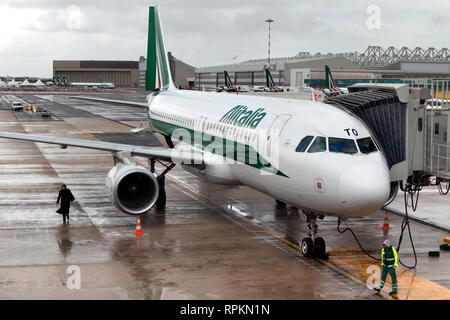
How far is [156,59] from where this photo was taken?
36.3m

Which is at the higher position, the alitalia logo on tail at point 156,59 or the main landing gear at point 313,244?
the alitalia logo on tail at point 156,59

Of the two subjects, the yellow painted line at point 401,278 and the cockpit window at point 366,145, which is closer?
the yellow painted line at point 401,278

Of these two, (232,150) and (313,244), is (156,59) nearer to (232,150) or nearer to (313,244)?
(232,150)

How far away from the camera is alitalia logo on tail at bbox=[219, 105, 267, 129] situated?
1964 cm

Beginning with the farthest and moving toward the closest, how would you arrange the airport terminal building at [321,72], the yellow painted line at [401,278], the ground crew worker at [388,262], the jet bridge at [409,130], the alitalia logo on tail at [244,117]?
1. the airport terminal building at [321,72]
2. the alitalia logo on tail at [244,117]
3. the jet bridge at [409,130]
4. the ground crew worker at [388,262]
5. the yellow painted line at [401,278]

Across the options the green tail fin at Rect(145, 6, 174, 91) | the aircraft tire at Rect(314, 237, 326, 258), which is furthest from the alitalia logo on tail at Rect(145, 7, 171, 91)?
the aircraft tire at Rect(314, 237, 326, 258)

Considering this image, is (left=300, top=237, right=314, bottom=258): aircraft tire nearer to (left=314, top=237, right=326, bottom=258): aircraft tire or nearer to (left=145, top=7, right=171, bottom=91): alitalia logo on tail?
(left=314, top=237, right=326, bottom=258): aircraft tire

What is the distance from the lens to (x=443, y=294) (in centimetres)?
1432

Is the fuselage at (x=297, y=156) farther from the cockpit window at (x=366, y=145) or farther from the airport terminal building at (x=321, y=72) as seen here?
the airport terminal building at (x=321, y=72)

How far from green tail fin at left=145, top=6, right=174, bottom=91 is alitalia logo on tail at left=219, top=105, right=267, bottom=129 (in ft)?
44.5

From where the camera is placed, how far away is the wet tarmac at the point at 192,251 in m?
14.6

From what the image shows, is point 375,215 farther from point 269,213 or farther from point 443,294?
point 443,294

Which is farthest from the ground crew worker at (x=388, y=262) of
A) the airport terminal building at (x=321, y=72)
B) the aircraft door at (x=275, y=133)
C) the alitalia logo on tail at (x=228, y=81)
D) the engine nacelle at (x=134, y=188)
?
the alitalia logo on tail at (x=228, y=81)

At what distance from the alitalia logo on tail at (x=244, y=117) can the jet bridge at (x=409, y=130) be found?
2701mm
